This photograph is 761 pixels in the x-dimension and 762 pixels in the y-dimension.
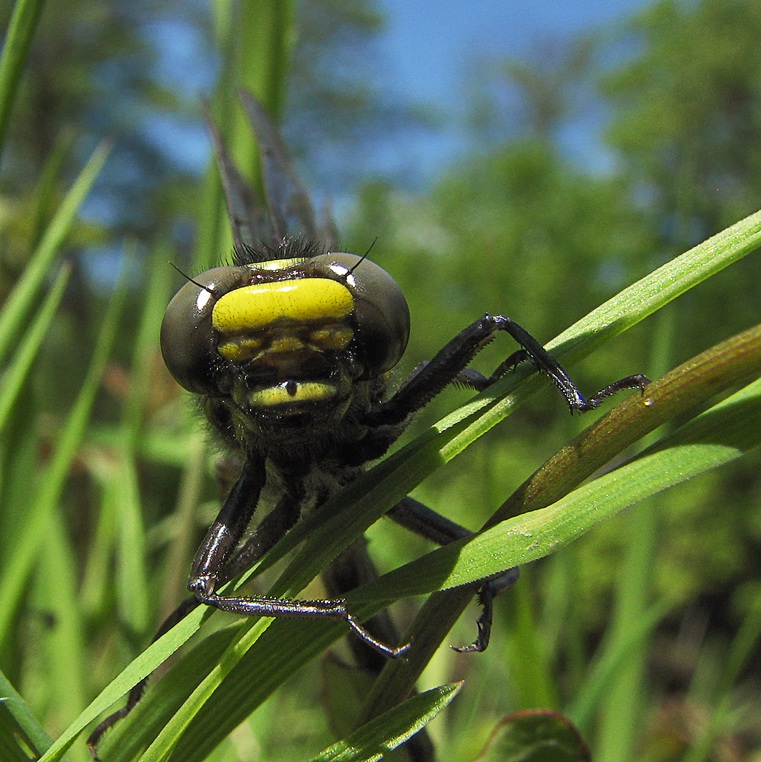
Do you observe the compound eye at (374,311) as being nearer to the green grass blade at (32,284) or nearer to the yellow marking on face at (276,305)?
the yellow marking on face at (276,305)

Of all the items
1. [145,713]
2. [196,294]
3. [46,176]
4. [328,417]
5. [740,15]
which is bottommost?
[145,713]

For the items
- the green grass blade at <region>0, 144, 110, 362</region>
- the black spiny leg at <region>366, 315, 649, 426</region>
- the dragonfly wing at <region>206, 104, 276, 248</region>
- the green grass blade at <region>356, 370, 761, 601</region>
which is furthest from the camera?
the dragonfly wing at <region>206, 104, 276, 248</region>

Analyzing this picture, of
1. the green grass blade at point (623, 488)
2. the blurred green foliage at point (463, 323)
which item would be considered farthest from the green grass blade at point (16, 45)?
the green grass blade at point (623, 488)

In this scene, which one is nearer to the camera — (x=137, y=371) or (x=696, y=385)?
(x=696, y=385)

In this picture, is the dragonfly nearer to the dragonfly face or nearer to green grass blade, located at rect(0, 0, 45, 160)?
the dragonfly face

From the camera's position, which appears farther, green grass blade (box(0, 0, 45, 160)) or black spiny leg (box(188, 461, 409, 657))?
green grass blade (box(0, 0, 45, 160))

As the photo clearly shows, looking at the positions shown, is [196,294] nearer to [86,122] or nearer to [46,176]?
[46,176]

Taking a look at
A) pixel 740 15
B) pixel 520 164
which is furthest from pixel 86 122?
pixel 740 15

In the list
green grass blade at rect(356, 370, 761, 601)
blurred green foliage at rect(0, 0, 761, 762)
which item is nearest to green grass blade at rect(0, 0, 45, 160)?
blurred green foliage at rect(0, 0, 761, 762)

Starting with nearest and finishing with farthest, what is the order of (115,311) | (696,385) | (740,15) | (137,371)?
(696,385) → (115,311) → (137,371) → (740,15)
